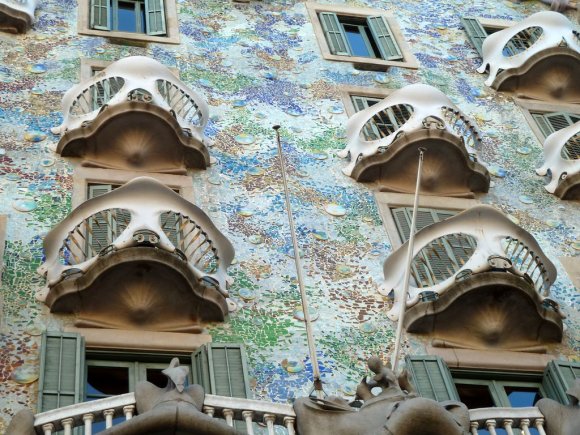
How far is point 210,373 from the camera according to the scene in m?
15.0

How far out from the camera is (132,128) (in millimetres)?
18328

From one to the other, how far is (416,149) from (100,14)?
600 cm

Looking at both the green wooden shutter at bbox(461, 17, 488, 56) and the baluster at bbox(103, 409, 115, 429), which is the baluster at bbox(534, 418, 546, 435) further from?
the green wooden shutter at bbox(461, 17, 488, 56)

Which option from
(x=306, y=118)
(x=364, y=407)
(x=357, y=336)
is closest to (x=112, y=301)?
(x=357, y=336)

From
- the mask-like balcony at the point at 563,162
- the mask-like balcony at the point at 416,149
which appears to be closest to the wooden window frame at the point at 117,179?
the mask-like balcony at the point at 416,149

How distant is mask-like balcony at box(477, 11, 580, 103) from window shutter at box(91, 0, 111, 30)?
6.05 meters

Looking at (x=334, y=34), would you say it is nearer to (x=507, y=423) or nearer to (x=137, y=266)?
(x=137, y=266)

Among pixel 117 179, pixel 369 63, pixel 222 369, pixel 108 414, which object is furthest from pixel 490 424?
pixel 369 63

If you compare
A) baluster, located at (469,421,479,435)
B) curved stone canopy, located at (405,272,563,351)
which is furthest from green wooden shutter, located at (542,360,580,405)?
baluster, located at (469,421,479,435)

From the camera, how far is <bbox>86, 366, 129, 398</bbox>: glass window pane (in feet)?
49.2

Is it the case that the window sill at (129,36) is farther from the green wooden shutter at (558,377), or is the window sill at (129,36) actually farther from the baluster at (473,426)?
the baluster at (473,426)

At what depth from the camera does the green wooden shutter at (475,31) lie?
23594mm

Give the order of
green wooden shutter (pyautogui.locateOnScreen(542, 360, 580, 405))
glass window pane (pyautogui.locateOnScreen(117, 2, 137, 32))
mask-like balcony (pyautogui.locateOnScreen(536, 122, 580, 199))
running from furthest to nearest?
glass window pane (pyautogui.locateOnScreen(117, 2, 137, 32))
mask-like balcony (pyautogui.locateOnScreen(536, 122, 580, 199))
green wooden shutter (pyautogui.locateOnScreen(542, 360, 580, 405))

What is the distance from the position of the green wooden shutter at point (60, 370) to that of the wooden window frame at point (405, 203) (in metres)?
4.98
